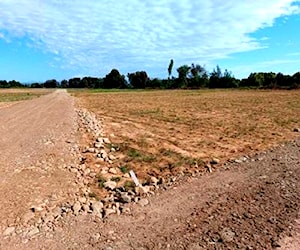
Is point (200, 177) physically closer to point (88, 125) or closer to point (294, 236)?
point (294, 236)

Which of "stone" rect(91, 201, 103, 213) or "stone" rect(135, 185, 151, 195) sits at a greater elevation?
"stone" rect(135, 185, 151, 195)

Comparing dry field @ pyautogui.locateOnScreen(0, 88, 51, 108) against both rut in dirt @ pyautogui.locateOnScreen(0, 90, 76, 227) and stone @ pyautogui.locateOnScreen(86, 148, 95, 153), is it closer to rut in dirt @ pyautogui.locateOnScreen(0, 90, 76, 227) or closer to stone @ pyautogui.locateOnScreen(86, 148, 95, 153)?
rut in dirt @ pyautogui.locateOnScreen(0, 90, 76, 227)

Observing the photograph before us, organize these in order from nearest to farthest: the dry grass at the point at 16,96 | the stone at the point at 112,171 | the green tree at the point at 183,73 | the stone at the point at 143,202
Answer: the stone at the point at 143,202
the stone at the point at 112,171
the dry grass at the point at 16,96
the green tree at the point at 183,73

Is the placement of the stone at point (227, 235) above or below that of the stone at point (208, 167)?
above

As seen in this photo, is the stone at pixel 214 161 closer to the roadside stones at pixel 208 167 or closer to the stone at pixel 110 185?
the roadside stones at pixel 208 167

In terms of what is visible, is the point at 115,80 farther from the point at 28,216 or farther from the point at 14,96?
the point at 28,216

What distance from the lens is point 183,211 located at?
6.86 m

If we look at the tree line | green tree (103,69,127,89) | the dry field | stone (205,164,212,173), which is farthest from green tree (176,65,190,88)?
stone (205,164,212,173)

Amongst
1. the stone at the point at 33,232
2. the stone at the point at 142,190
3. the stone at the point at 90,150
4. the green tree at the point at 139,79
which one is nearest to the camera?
the stone at the point at 33,232

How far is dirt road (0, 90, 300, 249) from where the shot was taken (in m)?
5.77

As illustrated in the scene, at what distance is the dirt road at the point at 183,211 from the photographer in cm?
577

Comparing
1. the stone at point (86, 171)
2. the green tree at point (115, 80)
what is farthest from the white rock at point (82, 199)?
the green tree at point (115, 80)

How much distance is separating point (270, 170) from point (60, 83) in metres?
178

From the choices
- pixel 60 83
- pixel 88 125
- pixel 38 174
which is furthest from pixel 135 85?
pixel 38 174
